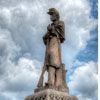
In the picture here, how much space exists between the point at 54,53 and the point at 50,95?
228 cm

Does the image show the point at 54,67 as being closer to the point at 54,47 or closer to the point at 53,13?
the point at 54,47

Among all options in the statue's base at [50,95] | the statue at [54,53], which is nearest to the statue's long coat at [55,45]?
the statue at [54,53]

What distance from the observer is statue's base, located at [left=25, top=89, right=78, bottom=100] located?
7523 mm

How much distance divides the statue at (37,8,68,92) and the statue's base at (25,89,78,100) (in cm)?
50

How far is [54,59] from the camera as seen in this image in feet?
29.0

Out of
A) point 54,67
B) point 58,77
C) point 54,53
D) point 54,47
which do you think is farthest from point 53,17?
point 58,77

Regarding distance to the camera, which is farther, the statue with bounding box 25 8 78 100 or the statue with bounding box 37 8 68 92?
the statue with bounding box 37 8 68 92

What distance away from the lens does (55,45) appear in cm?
930

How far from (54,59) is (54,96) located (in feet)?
6.36

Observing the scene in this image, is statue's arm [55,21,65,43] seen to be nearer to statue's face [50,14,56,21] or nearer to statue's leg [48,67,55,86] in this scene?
statue's face [50,14,56,21]

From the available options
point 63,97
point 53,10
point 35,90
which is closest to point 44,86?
point 35,90

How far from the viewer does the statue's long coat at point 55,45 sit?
8.88 m

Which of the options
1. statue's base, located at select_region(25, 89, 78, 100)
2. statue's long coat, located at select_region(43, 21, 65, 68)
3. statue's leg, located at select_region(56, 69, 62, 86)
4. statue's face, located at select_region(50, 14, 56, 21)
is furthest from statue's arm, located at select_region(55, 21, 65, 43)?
statue's base, located at select_region(25, 89, 78, 100)

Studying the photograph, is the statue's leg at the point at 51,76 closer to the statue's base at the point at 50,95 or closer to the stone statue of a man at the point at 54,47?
the stone statue of a man at the point at 54,47
